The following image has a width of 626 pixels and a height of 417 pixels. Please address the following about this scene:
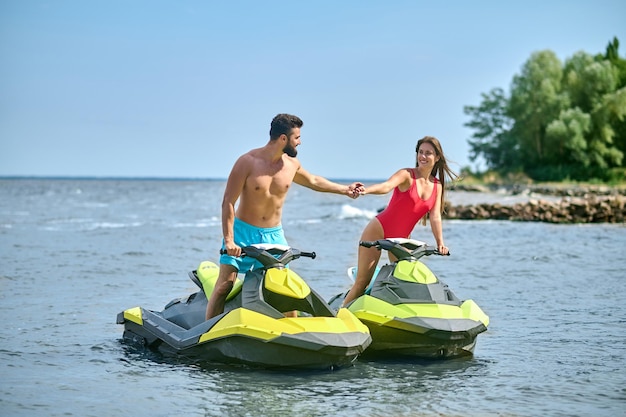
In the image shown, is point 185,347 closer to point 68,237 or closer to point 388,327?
point 388,327

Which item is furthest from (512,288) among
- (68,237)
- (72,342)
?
(68,237)

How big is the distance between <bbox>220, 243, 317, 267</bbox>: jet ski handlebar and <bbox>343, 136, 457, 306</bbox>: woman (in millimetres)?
1409

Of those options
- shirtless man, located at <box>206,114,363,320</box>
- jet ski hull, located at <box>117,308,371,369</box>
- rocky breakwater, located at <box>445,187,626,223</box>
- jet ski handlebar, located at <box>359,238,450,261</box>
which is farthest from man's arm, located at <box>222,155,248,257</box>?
rocky breakwater, located at <box>445,187,626,223</box>

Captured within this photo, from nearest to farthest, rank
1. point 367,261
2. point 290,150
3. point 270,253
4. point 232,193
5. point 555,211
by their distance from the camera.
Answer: point 270,253
point 232,193
point 290,150
point 367,261
point 555,211

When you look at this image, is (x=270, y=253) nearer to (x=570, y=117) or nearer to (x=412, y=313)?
(x=412, y=313)

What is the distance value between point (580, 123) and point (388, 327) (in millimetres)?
63322

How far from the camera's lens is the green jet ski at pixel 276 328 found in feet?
24.4

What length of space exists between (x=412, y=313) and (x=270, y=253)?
57.3 inches

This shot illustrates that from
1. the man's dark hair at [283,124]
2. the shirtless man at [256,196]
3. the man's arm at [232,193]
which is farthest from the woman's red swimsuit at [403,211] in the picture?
the man's arm at [232,193]

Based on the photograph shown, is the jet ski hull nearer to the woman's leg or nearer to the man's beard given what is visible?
the woman's leg

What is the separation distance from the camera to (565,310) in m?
12.2

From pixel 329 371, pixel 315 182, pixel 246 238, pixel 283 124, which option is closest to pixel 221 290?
pixel 246 238

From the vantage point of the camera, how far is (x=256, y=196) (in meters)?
8.02

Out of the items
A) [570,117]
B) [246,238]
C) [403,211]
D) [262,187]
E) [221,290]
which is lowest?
[221,290]
